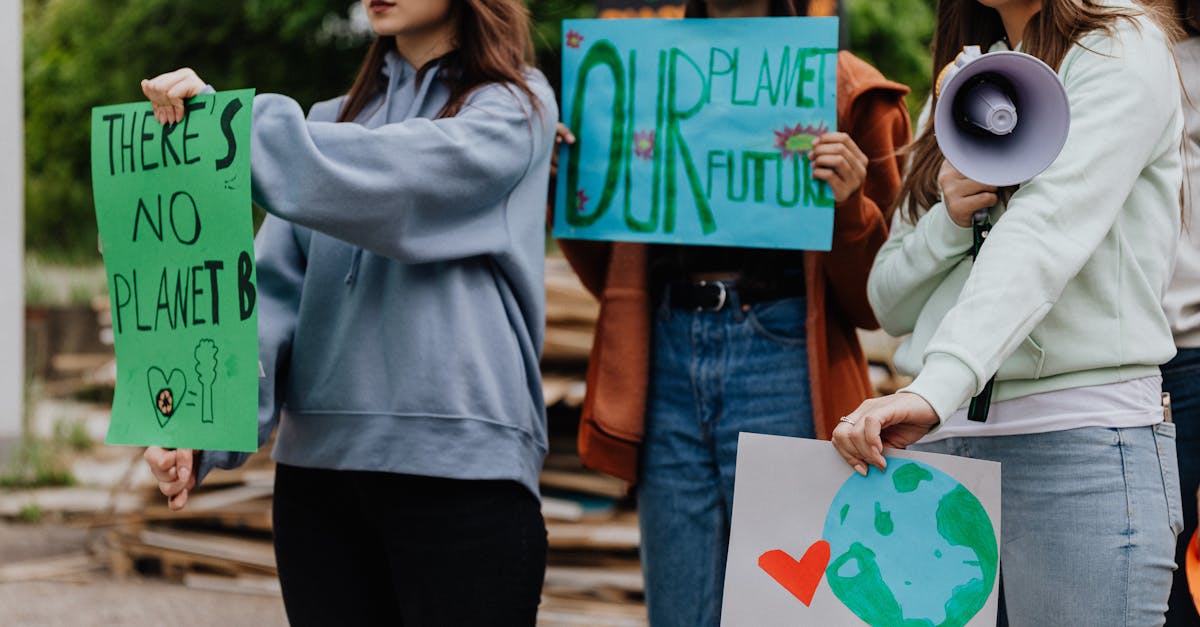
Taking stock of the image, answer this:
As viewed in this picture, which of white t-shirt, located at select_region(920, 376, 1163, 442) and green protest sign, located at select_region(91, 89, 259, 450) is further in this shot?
green protest sign, located at select_region(91, 89, 259, 450)

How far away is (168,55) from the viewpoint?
38.9 ft

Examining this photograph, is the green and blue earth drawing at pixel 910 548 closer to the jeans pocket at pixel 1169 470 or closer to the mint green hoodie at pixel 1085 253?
the mint green hoodie at pixel 1085 253

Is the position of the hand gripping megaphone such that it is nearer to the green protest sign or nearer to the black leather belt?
the black leather belt

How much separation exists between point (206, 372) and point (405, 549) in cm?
42

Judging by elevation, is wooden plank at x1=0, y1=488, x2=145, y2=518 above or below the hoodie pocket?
below

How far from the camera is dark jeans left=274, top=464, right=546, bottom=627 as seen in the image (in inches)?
78.4

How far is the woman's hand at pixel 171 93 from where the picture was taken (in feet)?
6.44

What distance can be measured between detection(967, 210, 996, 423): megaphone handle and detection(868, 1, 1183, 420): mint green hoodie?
0.03m

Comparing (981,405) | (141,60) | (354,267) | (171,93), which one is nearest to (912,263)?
(981,405)

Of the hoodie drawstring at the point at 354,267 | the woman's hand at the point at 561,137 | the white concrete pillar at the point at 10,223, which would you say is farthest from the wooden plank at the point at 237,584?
the hoodie drawstring at the point at 354,267

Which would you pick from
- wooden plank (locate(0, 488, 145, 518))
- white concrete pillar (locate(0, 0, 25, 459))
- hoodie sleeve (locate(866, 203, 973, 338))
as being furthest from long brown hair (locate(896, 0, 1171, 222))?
white concrete pillar (locate(0, 0, 25, 459))

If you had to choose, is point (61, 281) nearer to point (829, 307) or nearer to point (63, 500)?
point (63, 500)

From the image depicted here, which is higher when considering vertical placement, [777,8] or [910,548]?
[777,8]

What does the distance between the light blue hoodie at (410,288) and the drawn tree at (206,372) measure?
125 mm
